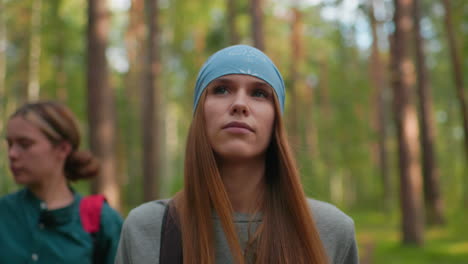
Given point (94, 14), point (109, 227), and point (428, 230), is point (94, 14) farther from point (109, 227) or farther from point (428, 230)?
point (428, 230)

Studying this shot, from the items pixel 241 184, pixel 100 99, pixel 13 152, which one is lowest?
pixel 241 184

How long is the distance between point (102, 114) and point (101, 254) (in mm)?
5492

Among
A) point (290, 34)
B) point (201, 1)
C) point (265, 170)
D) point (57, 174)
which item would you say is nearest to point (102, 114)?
point (57, 174)

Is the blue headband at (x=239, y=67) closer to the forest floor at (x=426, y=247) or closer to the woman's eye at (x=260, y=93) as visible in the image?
the woman's eye at (x=260, y=93)

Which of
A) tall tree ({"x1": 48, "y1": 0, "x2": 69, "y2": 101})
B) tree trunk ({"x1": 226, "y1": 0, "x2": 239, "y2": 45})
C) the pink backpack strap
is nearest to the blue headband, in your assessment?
the pink backpack strap

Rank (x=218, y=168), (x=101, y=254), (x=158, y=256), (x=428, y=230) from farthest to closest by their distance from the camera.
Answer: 1. (x=428, y=230)
2. (x=101, y=254)
3. (x=218, y=168)
4. (x=158, y=256)

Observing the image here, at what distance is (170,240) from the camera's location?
1875mm

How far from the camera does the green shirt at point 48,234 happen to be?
282cm

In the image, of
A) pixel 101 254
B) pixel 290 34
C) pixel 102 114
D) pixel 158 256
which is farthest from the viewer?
pixel 290 34

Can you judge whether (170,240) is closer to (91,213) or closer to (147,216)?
(147,216)

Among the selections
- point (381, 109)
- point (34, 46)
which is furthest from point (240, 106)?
point (381, 109)

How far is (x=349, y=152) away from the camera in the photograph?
27875 mm

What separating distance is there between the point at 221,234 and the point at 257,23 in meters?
9.74

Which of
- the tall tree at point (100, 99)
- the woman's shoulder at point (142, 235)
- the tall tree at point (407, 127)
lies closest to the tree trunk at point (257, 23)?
the tall tree at point (407, 127)
